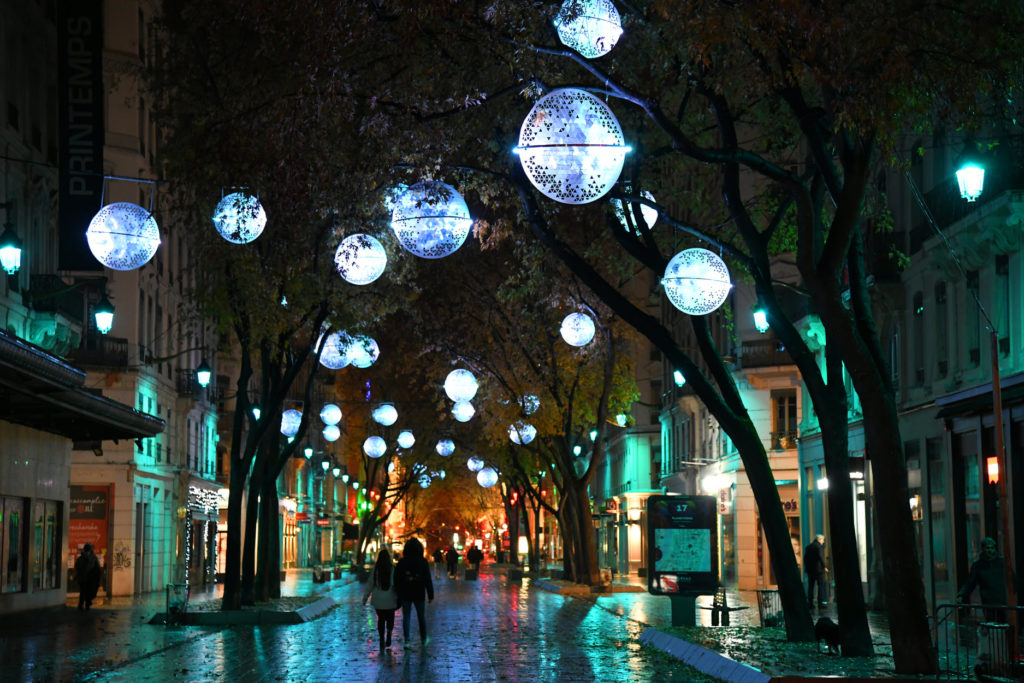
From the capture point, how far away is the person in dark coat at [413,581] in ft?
78.2

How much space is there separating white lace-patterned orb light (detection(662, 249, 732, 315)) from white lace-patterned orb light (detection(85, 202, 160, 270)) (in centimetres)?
696

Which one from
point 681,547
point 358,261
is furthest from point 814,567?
point 358,261

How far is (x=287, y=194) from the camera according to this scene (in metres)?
23.5

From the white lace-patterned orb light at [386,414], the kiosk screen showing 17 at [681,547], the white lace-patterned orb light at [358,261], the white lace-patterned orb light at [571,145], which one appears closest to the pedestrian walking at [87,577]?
the white lace-patterned orb light at [386,414]

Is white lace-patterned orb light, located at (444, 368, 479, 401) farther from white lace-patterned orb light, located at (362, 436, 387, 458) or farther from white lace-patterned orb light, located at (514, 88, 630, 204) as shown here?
white lace-patterned orb light, located at (514, 88, 630, 204)

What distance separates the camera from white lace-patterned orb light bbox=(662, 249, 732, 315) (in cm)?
1902

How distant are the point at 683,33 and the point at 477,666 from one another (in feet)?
29.5

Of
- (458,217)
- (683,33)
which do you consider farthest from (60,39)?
(683,33)

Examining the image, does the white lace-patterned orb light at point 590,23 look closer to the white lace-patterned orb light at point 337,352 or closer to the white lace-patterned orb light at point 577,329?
the white lace-patterned orb light at point 577,329

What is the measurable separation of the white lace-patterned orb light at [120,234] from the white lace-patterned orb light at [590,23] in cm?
747

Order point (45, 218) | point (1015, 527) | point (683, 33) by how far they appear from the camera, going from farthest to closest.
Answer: point (45, 218), point (1015, 527), point (683, 33)

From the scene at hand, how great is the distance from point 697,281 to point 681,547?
8442 mm

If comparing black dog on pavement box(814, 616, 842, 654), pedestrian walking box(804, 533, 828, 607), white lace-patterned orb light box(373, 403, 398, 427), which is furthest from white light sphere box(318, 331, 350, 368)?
black dog on pavement box(814, 616, 842, 654)

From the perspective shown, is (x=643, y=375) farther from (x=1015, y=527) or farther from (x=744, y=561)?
(x=1015, y=527)
